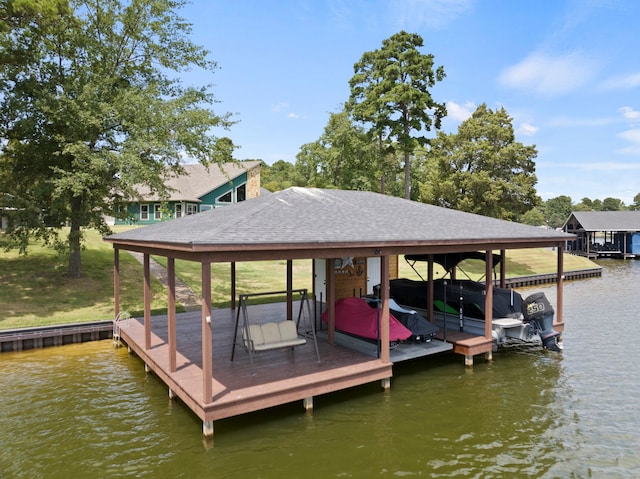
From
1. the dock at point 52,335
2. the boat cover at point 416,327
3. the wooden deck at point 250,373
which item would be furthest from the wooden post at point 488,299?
the dock at point 52,335

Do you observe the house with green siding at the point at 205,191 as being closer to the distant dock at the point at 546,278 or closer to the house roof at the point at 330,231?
the distant dock at the point at 546,278

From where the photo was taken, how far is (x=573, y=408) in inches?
304

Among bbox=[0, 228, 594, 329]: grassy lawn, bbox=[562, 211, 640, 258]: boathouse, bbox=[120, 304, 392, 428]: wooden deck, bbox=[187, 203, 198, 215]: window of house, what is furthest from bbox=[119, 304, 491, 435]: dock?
bbox=[562, 211, 640, 258]: boathouse

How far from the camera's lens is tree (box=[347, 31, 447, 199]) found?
30484 millimetres

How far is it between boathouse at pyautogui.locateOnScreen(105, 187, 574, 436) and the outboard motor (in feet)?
3.34

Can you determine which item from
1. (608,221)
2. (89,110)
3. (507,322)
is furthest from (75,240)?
(608,221)

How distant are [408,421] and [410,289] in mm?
6043

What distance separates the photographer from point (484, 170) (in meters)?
33.3

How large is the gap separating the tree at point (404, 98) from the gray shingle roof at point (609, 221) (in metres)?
28.6

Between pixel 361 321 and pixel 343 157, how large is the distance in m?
25.4

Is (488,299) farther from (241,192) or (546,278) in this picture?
(241,192)

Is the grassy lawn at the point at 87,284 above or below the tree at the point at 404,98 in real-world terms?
below

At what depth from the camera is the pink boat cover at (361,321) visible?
901 cm

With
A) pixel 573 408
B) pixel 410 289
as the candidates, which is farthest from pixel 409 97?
pixel 573 408
